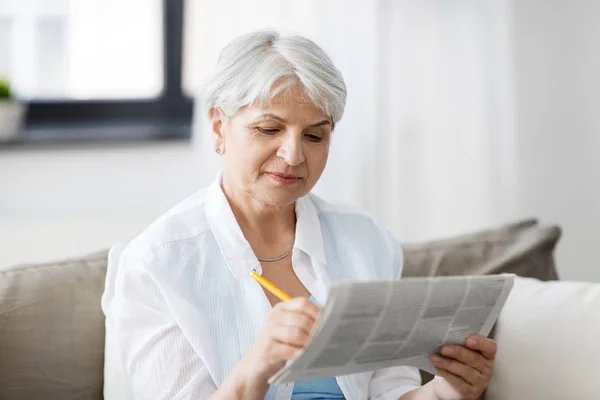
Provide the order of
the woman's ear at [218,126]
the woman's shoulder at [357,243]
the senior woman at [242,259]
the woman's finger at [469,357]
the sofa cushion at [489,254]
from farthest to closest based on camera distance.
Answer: the sofa cushion at [489,254]
the woman's shoulder at [357,243]
the woman's ear at [218,126]
the senior woman at [242,259]
the woman's finger at [469,357]

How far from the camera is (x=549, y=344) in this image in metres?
1.67

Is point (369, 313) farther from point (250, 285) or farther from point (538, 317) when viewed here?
point (538, 317)

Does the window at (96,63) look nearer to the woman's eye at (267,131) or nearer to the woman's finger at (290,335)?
the woman's eye at (267,131)

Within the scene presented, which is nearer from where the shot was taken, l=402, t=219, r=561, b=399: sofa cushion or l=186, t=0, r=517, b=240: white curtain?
l=402, t=219, r=561, b=399: sofa cushion

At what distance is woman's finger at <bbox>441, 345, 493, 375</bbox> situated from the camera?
4.31ft

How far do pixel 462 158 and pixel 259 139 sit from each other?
49.0 inches

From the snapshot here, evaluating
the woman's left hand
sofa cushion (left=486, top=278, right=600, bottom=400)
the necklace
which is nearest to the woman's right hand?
the woman's left hand

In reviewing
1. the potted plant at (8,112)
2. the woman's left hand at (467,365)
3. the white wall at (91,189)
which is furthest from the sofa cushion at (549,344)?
the potted plant at (8,112)

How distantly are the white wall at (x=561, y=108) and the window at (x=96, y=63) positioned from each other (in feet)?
3.51

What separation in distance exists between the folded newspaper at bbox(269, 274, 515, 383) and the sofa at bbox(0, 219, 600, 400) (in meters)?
0.40

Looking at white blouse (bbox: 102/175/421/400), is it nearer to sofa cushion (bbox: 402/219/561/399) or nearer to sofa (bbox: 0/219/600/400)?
sofa (bbox: 0/219/600/400)

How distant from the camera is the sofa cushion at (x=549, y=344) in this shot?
5.31ft

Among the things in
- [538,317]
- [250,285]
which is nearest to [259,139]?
[250,285]

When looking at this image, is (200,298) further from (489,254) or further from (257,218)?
(489,254)
